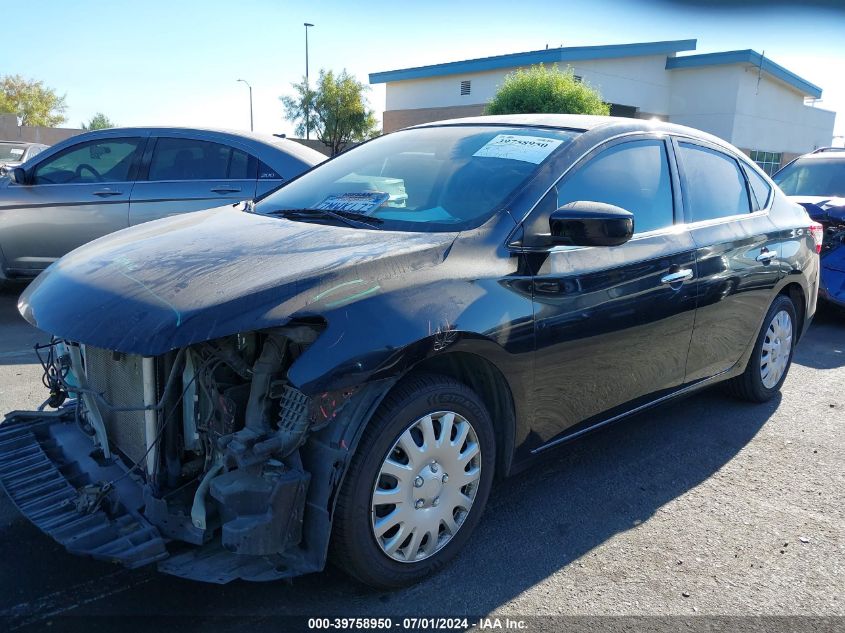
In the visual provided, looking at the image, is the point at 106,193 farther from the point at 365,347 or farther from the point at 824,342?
the point at 824,342

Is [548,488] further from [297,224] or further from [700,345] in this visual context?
[297,224]

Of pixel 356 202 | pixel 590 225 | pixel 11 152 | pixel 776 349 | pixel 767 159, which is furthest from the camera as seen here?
pixel 767 159

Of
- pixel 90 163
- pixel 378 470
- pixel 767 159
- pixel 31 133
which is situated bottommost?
pixel 378 470

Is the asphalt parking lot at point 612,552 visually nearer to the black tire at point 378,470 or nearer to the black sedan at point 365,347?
the black tire at point 378,470

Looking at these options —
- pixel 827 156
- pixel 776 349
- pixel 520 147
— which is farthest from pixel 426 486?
pixel 827 156

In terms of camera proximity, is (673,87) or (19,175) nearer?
(19,175)

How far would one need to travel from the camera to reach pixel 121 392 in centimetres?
261

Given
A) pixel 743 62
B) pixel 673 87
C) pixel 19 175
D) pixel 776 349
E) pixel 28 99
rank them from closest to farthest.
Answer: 1. pixel 776 349
2. pixel 19 175
3. pixel 743 62
4. pixel 673 87
5. pixel 28 99

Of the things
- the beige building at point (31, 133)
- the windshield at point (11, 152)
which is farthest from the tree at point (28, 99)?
the windshield at point (11, 152)

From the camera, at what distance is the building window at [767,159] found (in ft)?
98.4

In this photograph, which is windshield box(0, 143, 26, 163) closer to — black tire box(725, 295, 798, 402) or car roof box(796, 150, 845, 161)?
black tire box(725, 295, 798, 402)

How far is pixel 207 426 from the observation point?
238 cm

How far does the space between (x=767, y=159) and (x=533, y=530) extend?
107 ft

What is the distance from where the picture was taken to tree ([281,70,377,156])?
136 ft
